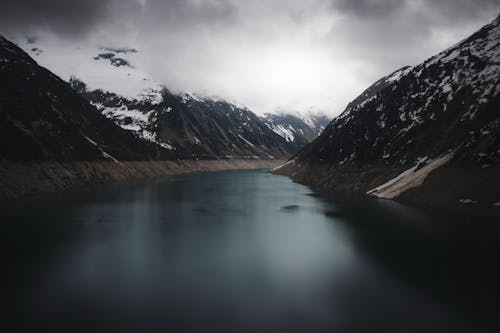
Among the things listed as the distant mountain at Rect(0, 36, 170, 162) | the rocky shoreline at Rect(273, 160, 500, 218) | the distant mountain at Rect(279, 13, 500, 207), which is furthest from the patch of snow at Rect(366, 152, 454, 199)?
the distant mountain at Rect(0, 36, 170, 162)

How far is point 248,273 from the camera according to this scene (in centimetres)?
3609

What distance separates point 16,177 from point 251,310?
91.0 meters

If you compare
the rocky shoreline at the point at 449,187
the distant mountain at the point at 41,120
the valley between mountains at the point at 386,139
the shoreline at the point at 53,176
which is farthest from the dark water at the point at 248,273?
the distant mountain at the point at 41,120

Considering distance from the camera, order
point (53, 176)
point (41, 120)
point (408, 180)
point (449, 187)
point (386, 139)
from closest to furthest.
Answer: point (449, 187) → point (408, 180) → point (53, 176) → point (386, 139) → point (41, 120)

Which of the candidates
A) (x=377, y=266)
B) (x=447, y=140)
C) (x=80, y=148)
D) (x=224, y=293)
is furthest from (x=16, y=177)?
(x=447, y=140)

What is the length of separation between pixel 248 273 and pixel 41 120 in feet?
395

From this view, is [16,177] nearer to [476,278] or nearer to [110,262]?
[110,262]

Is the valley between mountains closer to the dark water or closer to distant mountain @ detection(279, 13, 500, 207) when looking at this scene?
distant mountain @ detection(279, 13, 500, 207)

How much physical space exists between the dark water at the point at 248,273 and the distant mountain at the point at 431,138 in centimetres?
1318

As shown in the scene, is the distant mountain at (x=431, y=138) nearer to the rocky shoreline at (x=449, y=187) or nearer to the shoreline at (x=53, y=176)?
the rocky shoreline at (x=449, y=187)

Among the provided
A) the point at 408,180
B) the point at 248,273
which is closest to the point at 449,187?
the point at 408,180

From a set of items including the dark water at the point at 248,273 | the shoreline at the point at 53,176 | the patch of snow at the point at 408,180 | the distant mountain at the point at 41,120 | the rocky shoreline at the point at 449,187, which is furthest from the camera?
the distant mountain at the point at 41,120

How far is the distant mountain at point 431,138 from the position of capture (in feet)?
238

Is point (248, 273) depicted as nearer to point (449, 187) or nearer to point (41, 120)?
point (449, 187)
